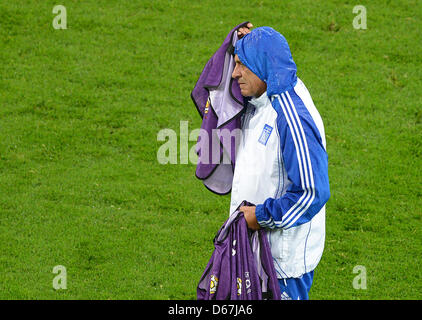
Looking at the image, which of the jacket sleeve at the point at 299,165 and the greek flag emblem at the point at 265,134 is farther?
Answer: the greek flag emblem at the point at 265,134

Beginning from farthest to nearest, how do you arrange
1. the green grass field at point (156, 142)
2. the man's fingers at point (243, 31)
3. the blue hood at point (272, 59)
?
the green grass field at point (156, 142)
the man's fingers at point (243, 31)
the blue hood at point (272, 59)

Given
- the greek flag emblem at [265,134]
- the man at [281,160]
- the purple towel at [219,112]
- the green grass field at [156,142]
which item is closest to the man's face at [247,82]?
the man at [281,160]

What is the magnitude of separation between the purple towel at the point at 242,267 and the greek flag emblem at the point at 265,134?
39cm

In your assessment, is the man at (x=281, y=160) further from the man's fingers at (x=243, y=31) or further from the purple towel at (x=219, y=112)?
the man's fingers at (x=243, y=31)

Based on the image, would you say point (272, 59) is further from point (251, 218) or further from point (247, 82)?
point (251, 218)

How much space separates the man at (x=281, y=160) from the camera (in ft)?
13.8

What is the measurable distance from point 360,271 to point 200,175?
2.85m

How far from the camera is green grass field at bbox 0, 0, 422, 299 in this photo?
717 centimetres

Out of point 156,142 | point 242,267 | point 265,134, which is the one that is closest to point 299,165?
point 265,134

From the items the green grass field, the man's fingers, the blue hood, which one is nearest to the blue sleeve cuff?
the blue hood

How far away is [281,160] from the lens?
4359 mm

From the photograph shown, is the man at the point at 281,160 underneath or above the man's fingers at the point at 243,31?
underneath

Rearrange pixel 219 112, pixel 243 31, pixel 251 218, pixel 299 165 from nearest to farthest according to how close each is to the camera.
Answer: pixel 299 165
pixel 251 218
pixel 219 112
pixel 243 31

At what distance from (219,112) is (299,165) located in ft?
2.34
